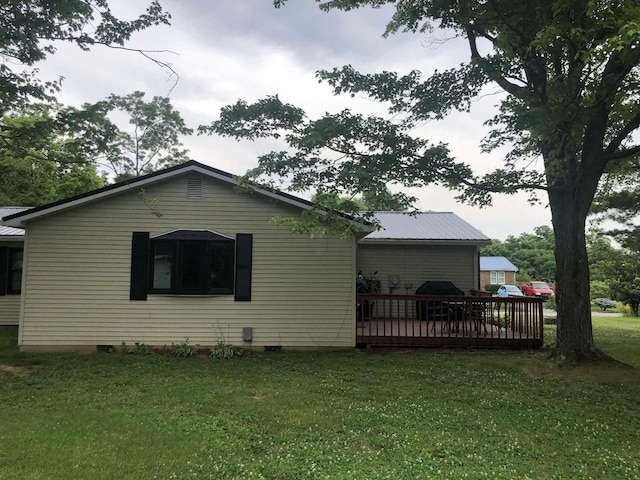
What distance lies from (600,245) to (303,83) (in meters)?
14.1

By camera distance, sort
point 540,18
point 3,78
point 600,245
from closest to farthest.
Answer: point 540,18, point 3,78, point 600,245

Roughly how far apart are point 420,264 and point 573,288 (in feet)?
15.9

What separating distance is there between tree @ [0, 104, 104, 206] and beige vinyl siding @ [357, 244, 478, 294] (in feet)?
25.2

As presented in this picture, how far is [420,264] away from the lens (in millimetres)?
12031

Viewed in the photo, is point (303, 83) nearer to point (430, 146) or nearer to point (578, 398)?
point (430, 146)

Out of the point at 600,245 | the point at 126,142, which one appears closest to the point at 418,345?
the point at 600,245

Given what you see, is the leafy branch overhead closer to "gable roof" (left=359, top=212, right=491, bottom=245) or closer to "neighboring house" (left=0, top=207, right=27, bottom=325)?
"gable roof" (left=359, top=212, right=491, bottom=245)

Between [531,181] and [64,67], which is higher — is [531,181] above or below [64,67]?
below

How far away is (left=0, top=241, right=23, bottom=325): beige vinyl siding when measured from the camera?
11172 mm

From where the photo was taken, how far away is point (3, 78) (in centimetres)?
819

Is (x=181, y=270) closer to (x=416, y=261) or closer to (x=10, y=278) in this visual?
(x=10, y=278)

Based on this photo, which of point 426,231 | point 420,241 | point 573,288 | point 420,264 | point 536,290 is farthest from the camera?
point 536,290

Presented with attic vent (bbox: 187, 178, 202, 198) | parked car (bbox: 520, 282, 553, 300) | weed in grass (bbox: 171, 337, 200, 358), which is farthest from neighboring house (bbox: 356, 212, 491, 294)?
parked car (bbox: 520, 282, 553, 300)

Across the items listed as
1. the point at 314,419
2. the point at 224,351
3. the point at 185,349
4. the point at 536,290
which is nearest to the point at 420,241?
the point at 224,351
